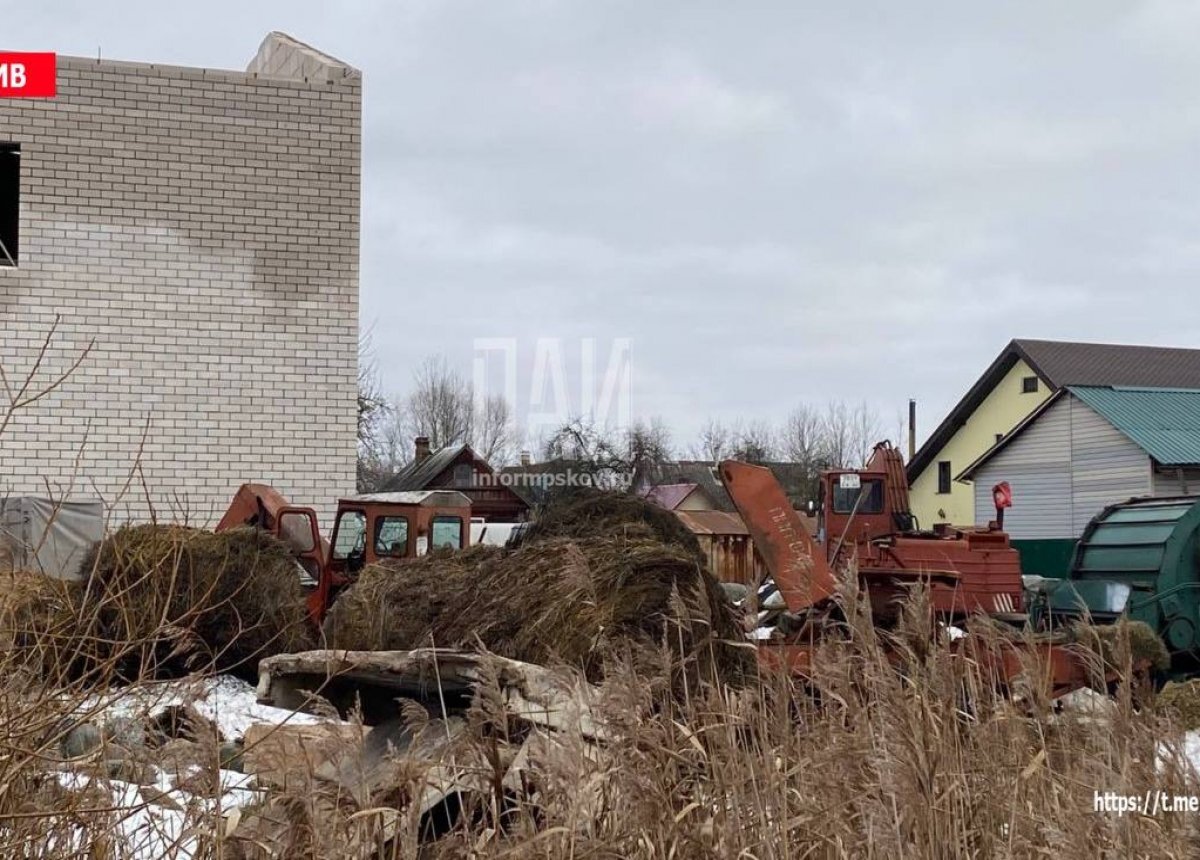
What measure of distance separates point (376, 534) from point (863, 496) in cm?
533

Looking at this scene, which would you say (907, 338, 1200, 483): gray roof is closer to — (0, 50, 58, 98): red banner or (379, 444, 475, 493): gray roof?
(379, 444, 475, 493): gray roof

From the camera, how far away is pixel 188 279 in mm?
12930

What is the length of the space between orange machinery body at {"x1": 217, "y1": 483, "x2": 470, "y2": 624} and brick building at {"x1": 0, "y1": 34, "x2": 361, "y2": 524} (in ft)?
1.74

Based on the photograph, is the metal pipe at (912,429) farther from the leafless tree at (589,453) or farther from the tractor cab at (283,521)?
the tractor cab at (283,521)

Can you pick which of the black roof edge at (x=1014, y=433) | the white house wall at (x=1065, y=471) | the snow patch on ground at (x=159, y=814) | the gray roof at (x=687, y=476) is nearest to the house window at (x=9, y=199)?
the snow patch on ground at (x=159, y=814)

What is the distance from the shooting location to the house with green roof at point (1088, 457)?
1271 inches

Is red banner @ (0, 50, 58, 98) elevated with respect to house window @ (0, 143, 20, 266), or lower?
elevated

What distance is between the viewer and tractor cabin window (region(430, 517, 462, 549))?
13.4 meters

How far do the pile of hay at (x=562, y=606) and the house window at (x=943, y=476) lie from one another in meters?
39.2

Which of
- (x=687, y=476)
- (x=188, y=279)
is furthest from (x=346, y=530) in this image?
(x=687, y=476)

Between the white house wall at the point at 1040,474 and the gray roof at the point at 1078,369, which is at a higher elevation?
the gray roof at the point at 1078,369

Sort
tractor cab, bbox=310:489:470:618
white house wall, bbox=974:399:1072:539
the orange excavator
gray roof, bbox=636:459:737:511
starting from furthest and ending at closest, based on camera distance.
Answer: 1. gray roof, bbox=636:459:737:511
2. white house wall, bbox=974:399:1072:539
3. tractor cab, bbox=310:489:470:618
4. the orange excavator

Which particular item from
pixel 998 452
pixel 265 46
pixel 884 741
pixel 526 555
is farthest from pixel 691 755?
pixel 998 452

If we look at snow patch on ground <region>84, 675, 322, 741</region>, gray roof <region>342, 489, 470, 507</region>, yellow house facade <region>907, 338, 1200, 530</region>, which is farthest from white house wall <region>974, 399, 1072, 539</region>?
snow patch on ground <region>84, 675, 322, 741</region>
